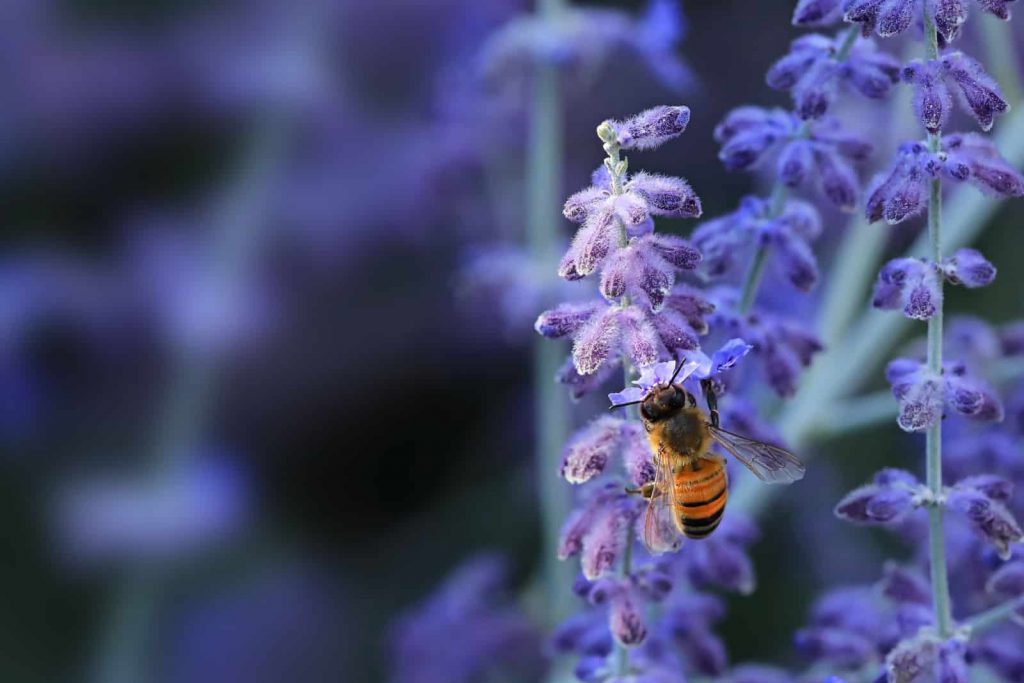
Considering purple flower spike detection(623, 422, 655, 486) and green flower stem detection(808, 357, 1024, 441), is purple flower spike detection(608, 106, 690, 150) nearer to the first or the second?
purple flower spike detection(623, 422, 655, 486)

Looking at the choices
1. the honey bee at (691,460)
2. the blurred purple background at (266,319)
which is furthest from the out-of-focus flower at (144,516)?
the honey bee at (691,460)

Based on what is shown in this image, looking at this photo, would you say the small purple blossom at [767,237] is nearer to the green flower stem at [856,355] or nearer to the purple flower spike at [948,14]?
the purple flower spike at [948,14]

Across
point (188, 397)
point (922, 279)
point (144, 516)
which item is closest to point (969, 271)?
point (922, 279)

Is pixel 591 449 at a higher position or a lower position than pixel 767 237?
lower

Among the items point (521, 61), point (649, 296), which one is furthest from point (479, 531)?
point (649, 296)

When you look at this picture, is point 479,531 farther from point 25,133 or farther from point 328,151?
point 25,133

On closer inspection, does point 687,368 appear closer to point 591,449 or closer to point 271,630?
point 591,449
